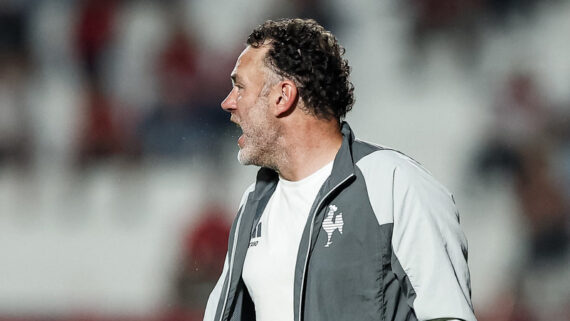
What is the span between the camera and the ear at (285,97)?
1907 millimetres

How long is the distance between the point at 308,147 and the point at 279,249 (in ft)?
0.76

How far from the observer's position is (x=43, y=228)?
4820 millimetres

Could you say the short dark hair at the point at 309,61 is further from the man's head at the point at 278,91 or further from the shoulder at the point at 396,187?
the shoulder at the point at 396,187

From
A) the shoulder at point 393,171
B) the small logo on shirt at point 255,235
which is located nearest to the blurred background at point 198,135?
the small logo on shirt at point 255,235

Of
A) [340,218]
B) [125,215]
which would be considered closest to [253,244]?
[340,218]

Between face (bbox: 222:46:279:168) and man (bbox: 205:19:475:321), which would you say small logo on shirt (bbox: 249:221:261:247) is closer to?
man (bbox: 205:19:475:321)

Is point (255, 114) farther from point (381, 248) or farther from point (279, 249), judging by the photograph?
point (381, 248)

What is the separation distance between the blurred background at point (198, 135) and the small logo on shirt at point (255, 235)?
236cm

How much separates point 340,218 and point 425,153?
278 cm

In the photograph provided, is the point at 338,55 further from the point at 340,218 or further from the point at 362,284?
the point at 362,284

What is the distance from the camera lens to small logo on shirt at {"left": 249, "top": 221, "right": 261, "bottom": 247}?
6.22 ft

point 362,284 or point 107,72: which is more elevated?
point 107,72

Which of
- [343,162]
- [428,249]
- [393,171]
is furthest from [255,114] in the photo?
[428,249]

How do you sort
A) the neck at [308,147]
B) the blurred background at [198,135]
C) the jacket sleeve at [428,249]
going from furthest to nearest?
the blurred background at [198,135], the neck at [308,147], the jacket sleeve at [428,249]
